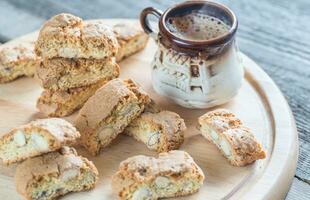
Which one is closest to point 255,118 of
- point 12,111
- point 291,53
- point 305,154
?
point 305,154

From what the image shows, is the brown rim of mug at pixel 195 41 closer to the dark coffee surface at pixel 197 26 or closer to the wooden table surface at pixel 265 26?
the dark coffee surface at pixel 197 26

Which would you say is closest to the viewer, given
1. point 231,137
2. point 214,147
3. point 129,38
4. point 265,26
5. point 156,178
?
point 156,178

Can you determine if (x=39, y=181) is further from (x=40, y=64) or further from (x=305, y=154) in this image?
(x=305, y=154)

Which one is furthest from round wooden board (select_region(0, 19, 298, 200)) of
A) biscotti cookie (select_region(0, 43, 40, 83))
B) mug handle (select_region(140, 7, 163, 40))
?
mug handle (select_region(140, 7, 163, 40))

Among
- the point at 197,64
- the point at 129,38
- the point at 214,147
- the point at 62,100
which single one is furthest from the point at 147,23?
the point at 214,147

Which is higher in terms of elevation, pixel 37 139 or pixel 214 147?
pixel 37 139

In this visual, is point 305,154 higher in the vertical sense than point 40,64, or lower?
lower

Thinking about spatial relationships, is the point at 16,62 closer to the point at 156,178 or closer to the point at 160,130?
the point at 160,130
